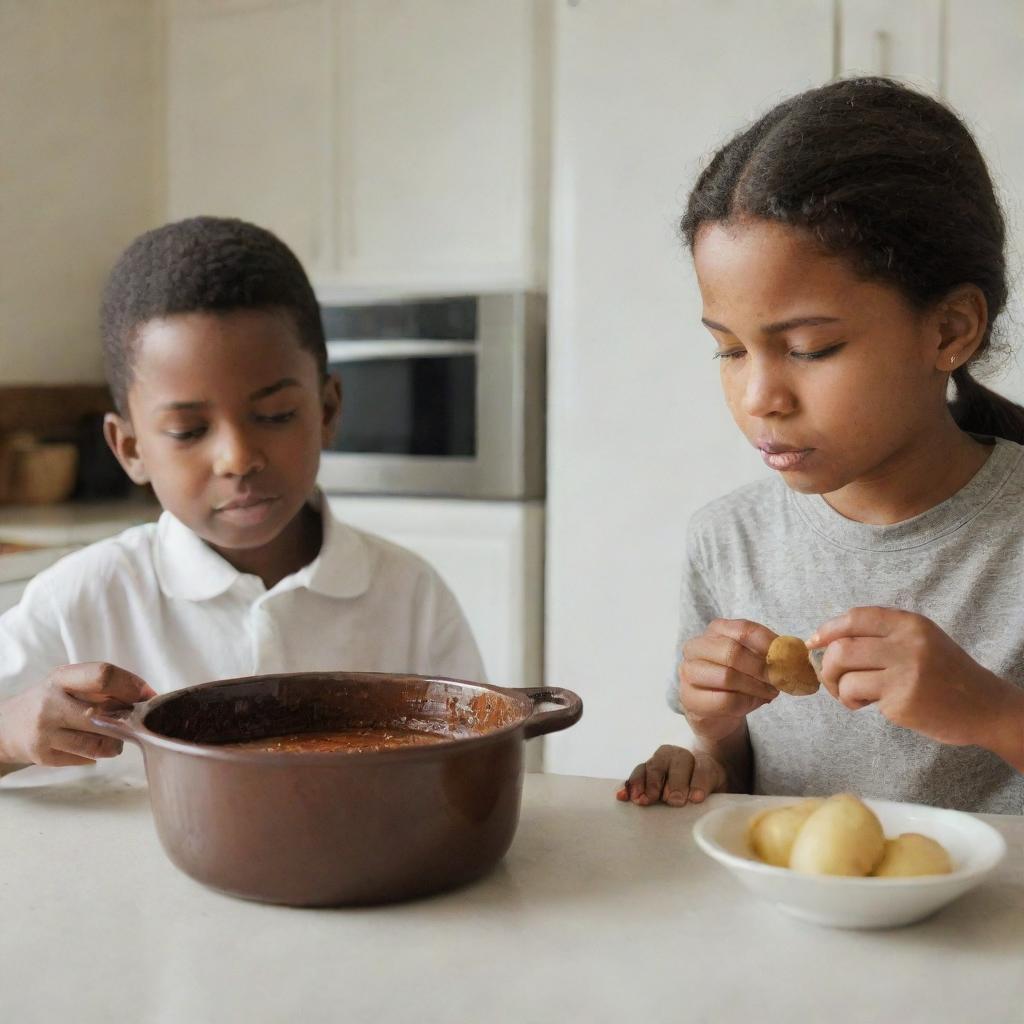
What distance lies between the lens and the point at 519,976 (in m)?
0.61

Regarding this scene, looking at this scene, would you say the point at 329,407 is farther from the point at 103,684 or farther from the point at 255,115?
the point at 255,115

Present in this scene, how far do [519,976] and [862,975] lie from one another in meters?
0.17

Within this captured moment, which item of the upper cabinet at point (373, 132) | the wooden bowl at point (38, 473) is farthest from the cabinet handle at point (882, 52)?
the wooden bowl at point (38, 473)

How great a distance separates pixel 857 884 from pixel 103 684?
51 cm

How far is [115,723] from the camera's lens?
0.79 meters

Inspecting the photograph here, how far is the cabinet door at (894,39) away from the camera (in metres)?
2.22

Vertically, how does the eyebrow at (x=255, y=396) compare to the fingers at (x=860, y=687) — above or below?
above

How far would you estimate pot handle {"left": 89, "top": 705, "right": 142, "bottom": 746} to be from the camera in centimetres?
77

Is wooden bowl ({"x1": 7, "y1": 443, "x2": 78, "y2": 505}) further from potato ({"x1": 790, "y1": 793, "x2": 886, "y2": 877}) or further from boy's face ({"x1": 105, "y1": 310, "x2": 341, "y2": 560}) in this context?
potato ({"x1": 790, "y1": 793, "x2": 886, "y2": 877})

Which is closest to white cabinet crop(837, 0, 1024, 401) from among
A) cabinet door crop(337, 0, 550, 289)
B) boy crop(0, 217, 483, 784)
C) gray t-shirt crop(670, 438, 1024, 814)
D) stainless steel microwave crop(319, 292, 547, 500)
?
cabinet door crop(337, 0, 550, 289)

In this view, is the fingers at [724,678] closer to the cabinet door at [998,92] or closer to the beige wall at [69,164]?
the cabinet door at [998,92]

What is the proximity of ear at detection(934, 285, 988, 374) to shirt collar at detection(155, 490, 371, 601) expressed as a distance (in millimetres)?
610

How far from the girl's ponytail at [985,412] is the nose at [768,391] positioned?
334mm

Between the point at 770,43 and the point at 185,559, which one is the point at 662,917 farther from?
the point at 770,43
